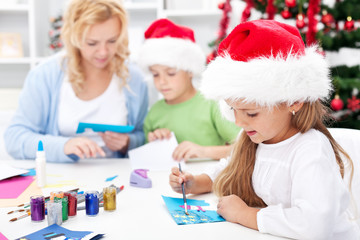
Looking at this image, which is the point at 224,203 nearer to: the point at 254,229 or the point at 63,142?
the point at 254,229

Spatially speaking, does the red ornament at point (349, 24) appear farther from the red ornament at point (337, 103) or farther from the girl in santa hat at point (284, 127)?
the girl in santa hat at point (284, 127)

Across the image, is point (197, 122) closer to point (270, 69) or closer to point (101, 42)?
point (101, 42)

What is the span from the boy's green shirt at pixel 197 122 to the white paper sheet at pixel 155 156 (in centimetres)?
15

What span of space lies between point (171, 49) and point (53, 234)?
112 centimetres

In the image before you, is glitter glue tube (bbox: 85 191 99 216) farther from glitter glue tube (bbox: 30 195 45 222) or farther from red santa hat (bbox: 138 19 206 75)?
red santa hat (bbox: 138 19 206 75)

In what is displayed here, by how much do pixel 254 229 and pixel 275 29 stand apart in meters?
0.51

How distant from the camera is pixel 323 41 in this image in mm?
2016

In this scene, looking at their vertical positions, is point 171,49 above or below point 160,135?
above

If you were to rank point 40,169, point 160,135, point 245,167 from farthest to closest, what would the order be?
point 160,135, point 40,169, point 245,167

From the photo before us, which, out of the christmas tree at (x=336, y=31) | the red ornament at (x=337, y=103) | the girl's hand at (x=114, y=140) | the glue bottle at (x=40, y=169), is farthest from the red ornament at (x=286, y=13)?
the glue bottle at (x=40, y=169)

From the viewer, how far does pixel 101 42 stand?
5.96ft

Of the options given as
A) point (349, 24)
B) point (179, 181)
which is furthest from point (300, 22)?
point (179, 181)

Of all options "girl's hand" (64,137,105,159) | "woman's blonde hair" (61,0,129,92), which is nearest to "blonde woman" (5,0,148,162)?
"woman's blonde hair" (61,0,129,92)

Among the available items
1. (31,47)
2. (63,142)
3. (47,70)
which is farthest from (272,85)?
(31,47)
